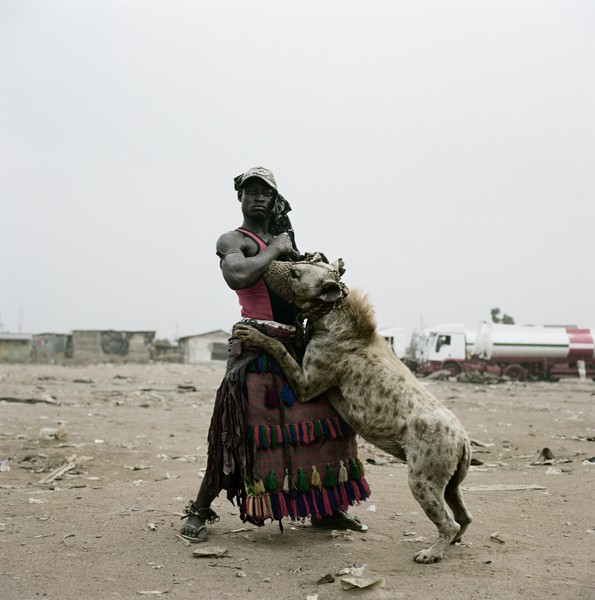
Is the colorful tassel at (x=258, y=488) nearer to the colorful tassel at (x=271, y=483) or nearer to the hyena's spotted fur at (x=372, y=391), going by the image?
the colorful tassel at (x=271, y=483)

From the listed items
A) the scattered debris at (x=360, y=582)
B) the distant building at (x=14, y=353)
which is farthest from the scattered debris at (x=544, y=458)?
the distant building at (x=14, y=353)

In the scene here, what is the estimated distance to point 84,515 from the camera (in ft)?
16.2

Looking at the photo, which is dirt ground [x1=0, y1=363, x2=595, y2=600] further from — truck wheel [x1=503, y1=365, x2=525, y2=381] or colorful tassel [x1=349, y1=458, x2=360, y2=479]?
truck wheel [x1=503, y1=365, x2=525, y2=381]

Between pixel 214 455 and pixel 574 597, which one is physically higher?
pixel 214 455

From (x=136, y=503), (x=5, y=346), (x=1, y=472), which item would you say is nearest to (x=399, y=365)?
(x=136, y=503)

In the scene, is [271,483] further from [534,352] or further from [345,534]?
[534,352]

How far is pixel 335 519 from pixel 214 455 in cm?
108

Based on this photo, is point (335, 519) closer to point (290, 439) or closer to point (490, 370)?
point (290, 439)

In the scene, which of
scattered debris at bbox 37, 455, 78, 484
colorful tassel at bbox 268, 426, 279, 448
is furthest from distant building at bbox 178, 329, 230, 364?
colorful tassel at bbox 268, 426, 279, 448

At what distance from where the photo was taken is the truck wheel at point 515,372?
95.4 feet

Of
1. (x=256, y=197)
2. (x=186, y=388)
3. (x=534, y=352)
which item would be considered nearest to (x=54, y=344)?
(x=186, y=388)

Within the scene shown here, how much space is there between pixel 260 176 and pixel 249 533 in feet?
8.37

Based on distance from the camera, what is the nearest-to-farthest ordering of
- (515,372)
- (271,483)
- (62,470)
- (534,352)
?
(271,483)
(62,470)
(534,352)
(515,372)

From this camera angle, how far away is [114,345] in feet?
141
